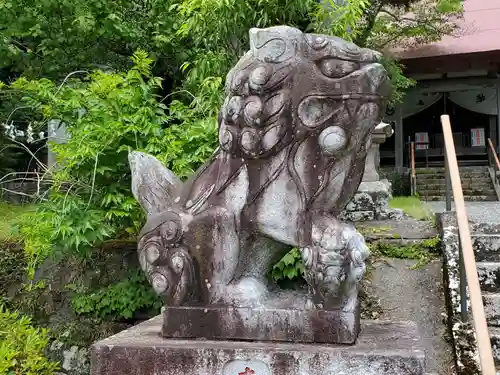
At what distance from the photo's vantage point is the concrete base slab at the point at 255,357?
204 cm

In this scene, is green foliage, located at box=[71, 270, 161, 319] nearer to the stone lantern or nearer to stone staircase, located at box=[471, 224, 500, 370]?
stone staircase, located at box=[471, 224, 500, 370]

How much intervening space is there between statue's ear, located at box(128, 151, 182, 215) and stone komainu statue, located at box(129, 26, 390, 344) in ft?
0.24

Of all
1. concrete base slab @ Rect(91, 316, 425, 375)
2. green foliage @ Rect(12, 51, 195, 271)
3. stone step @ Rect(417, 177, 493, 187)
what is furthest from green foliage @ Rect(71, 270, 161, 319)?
stone step @ Rect(417, 177, 493, 187)

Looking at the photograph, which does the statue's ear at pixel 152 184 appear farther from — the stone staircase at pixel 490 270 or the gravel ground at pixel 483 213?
the gravel ground at pixel 483 213

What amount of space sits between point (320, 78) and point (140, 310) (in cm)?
317

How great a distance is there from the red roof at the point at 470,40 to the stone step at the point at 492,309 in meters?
9.20

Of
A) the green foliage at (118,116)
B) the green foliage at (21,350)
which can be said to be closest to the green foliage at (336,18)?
→ the green foliage at (118,116)

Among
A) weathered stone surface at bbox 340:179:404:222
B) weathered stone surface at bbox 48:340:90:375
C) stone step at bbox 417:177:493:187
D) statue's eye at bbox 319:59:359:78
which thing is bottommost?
weathered stone surface at bbox 48:340:90:375

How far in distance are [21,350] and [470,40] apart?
1211cm

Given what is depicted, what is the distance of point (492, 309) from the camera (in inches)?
147

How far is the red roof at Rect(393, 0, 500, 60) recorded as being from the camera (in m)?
12.6

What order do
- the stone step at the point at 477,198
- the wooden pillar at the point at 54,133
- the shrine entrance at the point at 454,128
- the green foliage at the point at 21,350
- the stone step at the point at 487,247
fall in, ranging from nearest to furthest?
the green foliage at the point at 21,350 < the stone step at the point at 487,247 < the wooden pillar at the point at 54,133 < the stone step at the point at 477,198 < the shrine entrance at the point at 454,128

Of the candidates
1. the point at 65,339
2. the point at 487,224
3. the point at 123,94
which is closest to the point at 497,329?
the point at 487,224

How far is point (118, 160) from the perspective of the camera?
4254 millimetres
